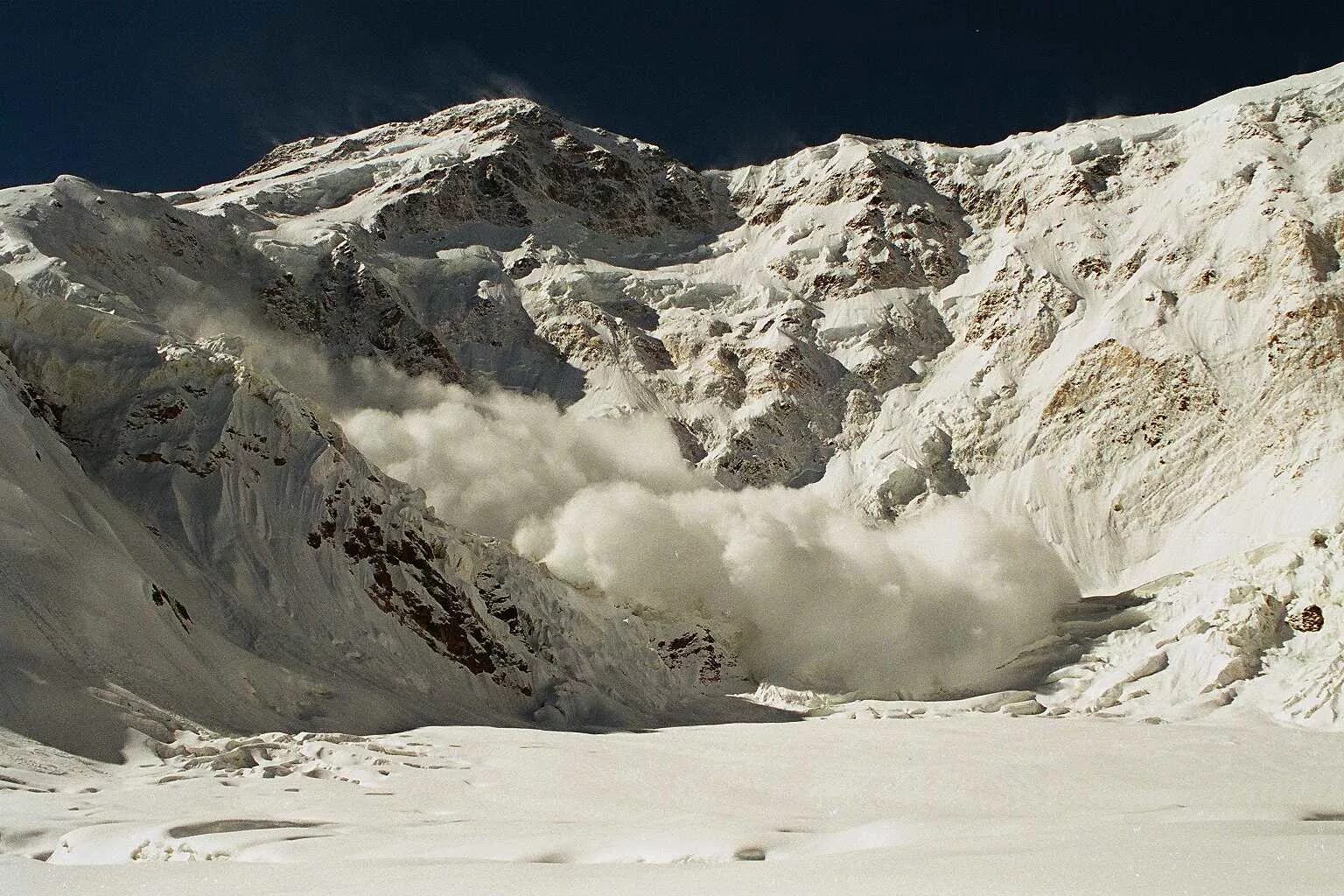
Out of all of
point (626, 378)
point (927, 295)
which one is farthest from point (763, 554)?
point (927, 295)

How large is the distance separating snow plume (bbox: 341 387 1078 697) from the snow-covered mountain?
3.35 metres

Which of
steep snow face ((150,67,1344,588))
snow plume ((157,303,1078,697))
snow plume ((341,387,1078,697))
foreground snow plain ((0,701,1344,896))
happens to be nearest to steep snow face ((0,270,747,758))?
foreground snow plain ((0,701,1344,896))

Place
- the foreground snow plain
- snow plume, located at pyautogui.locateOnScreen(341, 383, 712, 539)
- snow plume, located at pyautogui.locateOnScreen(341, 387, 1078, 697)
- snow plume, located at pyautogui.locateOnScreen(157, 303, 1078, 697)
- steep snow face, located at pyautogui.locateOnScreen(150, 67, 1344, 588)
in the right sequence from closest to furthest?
the foreground snow plain, snow plume, located at pyautogui.locateOnScreen(341, 387, 1078, 697), snow plume, located at pyautogui.locateOnScreen(157, 303, 1078, 697), steep snow face, located at pyautogui.locateOnScreen(150, 67, 1344, 588), snow plume, located at pyautogui.locateOnScreen(341, 383, 712, 539)

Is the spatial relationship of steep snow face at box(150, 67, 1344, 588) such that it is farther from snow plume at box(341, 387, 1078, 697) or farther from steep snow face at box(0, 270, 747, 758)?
steep snow face at box(0, 270, 747, 758)

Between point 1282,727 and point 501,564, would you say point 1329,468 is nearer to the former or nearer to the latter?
point 1282,727

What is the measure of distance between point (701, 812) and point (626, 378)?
7642 centimetres

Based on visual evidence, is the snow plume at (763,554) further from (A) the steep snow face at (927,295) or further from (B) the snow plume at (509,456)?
(A) the steep snow face at (927,295)

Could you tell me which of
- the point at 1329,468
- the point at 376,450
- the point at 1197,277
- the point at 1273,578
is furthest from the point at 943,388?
the point at 376,450

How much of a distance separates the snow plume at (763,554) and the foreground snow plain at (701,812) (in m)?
24.8

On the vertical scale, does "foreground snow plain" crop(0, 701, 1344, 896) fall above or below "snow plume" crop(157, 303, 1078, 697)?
below

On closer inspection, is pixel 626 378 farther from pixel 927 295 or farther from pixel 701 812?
pixel 701 812

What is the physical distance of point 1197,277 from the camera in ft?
257

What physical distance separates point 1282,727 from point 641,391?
206 feet

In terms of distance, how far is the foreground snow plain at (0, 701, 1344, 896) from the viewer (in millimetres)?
6312
